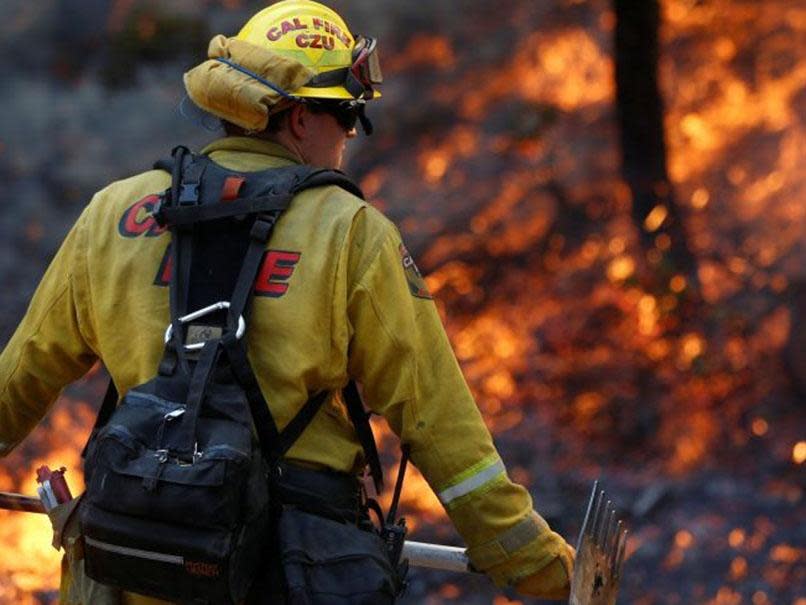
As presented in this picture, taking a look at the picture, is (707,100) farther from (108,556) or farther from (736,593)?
(108,556)

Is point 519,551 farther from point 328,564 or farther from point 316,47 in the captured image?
point 316,47

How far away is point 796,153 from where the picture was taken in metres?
8.89

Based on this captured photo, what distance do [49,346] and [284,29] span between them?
88cm

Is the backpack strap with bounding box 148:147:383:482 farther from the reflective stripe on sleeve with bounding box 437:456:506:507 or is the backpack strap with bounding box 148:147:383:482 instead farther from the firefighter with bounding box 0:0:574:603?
the reflective stripe on sleeve with bounding box 437:456:506:507

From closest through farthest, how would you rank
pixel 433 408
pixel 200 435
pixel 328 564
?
pixel 200 435 → pixel 328 564 → pixel 433 408

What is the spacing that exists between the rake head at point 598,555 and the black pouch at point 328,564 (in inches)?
16.2

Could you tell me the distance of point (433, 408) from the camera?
3.12m

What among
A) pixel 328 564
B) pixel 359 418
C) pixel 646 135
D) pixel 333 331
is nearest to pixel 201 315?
pixel 333 331

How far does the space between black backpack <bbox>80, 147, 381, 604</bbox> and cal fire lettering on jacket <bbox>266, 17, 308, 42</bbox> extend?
37cm

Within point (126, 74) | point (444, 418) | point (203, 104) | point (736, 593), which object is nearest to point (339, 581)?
point (444, 418)

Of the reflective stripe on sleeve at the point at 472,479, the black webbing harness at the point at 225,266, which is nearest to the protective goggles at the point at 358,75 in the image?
the black webbing harness at the point at 225,266

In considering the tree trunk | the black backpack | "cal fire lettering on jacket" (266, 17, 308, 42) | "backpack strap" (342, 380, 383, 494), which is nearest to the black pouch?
the black backpack

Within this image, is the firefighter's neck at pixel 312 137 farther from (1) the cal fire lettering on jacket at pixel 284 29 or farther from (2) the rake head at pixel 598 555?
(2) the rake head at pixel 598 555

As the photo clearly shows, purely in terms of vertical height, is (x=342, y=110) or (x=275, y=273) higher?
(x=342, y=110)
